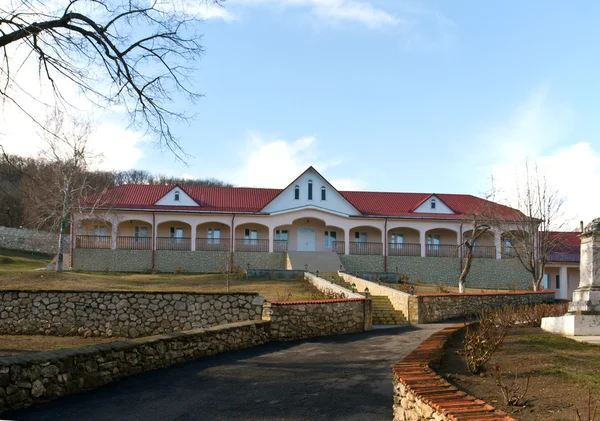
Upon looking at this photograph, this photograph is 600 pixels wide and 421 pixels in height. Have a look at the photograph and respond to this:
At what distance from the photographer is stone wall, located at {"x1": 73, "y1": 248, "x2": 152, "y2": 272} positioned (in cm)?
3362

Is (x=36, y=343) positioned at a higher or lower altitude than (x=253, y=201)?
lower

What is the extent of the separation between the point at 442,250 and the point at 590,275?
25.4 metres

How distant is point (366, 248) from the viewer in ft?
121

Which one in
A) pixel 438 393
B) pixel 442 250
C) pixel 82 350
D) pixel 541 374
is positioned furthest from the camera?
pixel 442 250

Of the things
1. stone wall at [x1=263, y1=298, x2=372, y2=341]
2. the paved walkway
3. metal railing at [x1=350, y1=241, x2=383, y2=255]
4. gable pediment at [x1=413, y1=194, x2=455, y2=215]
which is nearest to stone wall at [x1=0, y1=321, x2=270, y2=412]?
the paved walkway

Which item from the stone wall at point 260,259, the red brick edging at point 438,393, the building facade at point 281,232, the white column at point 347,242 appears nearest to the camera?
the red brick edging at point 438,393

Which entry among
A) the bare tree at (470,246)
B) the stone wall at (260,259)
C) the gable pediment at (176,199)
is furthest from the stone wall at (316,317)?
the gable pediment at (176,199)

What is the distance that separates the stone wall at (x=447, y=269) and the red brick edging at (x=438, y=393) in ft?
93.8

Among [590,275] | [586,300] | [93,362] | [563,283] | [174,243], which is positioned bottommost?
[563,283]

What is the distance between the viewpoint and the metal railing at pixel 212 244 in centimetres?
3588

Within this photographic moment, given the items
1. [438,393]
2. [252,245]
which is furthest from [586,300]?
[252,245]

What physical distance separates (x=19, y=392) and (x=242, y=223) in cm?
2991

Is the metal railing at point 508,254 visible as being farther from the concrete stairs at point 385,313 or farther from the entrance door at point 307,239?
the concrete stairs at point 385,313

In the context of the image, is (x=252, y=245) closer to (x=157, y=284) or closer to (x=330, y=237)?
(x=330, y=237)
